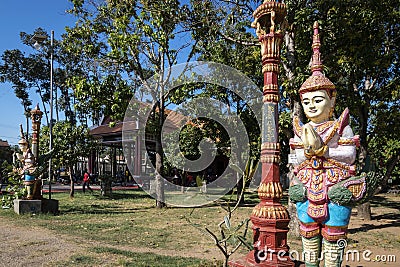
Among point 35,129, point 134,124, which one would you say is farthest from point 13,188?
point 134,124

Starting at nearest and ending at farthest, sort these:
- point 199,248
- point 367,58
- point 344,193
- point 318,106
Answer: point 344,193 → point 318,106 → point 199,248 → point 367,58

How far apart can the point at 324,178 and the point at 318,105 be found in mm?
867

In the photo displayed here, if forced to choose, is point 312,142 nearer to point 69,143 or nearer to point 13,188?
point 13,188

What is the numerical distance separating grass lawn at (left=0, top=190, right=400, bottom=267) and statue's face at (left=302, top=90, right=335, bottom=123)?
2049 millimetres

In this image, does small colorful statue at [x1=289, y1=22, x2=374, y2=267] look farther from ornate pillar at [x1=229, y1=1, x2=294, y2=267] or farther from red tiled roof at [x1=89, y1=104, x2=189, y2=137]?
red tiled roof at [x1=89, y1=104, x2=189, y2=137]

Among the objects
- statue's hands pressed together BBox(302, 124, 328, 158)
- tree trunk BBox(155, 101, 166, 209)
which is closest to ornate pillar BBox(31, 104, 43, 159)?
tree trunk BBox(155, 101, 166, 209)

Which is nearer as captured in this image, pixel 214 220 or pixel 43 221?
pixel 43 221

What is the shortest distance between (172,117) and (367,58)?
8929 mm

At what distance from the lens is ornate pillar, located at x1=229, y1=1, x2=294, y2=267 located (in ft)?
14.7

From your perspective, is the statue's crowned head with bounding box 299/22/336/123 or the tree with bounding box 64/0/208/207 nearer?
the statue's crowned head with bounding box 299/22/336/123

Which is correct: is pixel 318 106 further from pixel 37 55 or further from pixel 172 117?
pixel 37 55

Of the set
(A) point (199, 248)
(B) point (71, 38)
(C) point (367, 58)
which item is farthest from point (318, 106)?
(B) point (71, 38)

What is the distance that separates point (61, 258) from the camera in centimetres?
608

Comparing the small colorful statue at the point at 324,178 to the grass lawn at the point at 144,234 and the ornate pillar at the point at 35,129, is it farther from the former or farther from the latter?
the ornate pillar at the point at 35,129
